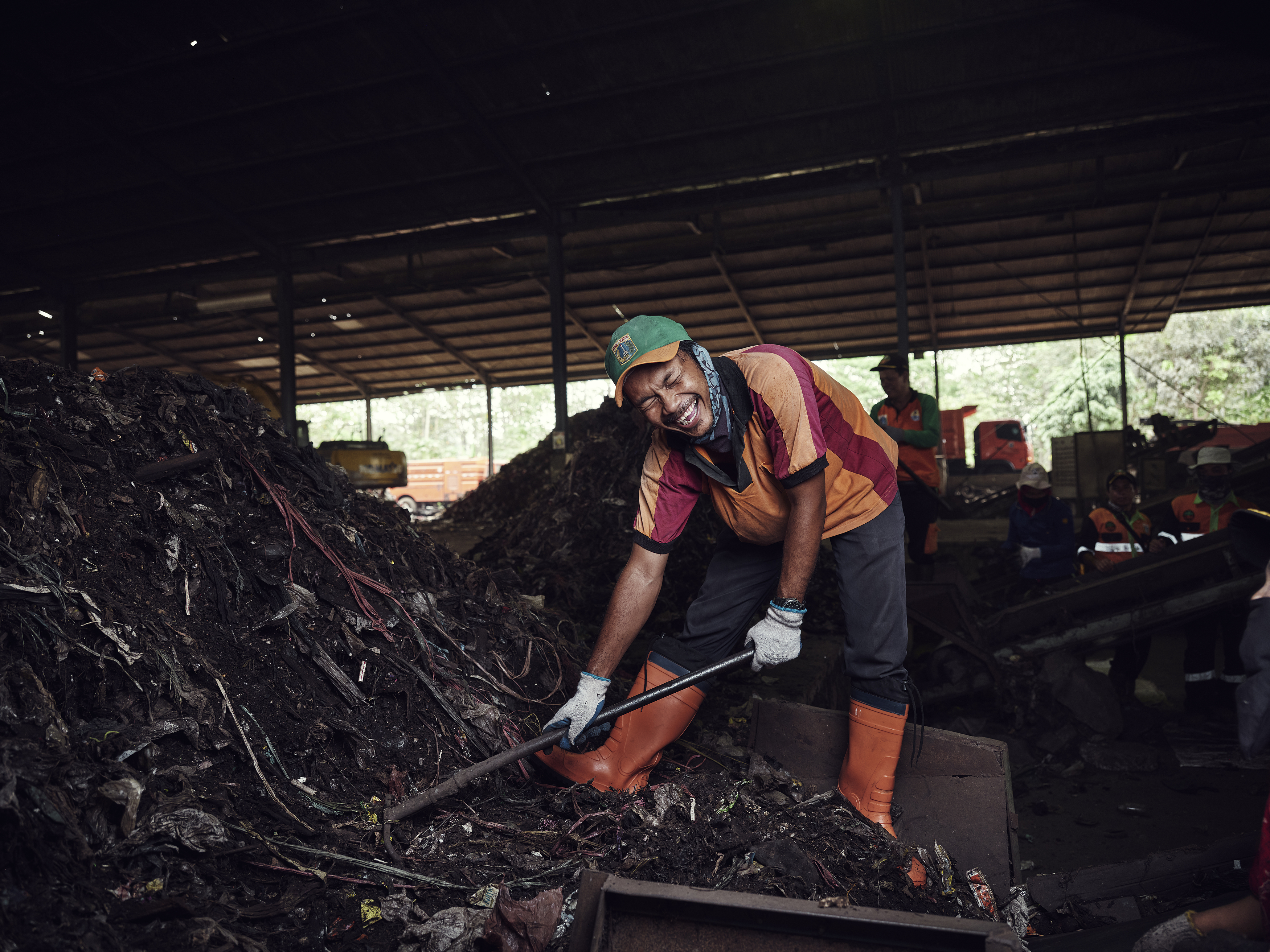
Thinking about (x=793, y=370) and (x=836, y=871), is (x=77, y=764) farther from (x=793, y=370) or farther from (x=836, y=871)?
(x=793, y=370)

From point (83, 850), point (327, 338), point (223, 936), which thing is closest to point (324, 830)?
point (223, 936)

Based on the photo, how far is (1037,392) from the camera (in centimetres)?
2792

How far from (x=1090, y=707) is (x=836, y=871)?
9.68 ft

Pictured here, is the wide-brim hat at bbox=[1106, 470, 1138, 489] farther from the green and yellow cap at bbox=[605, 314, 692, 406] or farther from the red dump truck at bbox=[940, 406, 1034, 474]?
the red dump truck at bbox=[940, 406, 1034, 474]

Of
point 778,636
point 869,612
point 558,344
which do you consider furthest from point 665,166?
point 778,636

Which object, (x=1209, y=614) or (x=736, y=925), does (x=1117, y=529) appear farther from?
(x=736, y=925)

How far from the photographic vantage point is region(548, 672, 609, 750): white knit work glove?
8.03 ft

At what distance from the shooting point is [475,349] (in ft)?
52.3

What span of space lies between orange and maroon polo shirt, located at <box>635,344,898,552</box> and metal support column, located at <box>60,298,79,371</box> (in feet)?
47.1

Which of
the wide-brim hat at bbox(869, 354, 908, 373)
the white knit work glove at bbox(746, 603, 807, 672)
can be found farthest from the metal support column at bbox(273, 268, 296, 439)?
the white knit work glove at bbox(746, 603, 807, 672)

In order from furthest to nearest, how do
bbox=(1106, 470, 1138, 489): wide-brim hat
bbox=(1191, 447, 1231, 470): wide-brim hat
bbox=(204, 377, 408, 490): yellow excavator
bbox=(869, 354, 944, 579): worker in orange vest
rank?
bbox=(204, 377, 408, 490): yellow excavator, bbox=(869, 354, 944, 579): worker in orange vest, bbox=(1106, 470, 1138, 489): wide-brim hat, bbox=(1191, 447, 1231, 470): wide-brim hat

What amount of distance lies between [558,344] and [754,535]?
8.39 metres

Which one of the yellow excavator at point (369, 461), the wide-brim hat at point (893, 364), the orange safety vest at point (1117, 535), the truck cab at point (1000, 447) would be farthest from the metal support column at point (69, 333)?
the truck cab at point (1000, 447)

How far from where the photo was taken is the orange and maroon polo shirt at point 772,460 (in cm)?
227
